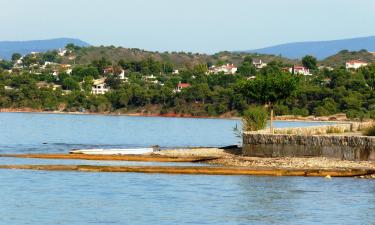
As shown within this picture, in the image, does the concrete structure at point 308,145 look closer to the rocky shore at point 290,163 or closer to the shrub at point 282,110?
the rocky shore at point 290,163

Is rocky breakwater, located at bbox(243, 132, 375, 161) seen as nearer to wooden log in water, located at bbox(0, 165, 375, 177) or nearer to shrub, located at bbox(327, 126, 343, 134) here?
wooden log in water, located at bbox(0, 165, 375, 177)

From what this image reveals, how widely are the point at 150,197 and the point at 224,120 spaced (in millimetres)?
108831

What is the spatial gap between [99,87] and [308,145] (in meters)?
132

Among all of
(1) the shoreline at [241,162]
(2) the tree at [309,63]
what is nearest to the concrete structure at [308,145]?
(1) the shoreline at [241,162]

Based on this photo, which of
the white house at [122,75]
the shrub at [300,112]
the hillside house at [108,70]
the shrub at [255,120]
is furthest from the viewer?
the hillside house at [108,70]

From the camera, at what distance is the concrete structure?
1576 inches

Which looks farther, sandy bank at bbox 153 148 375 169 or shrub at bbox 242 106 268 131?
shrub at bbox 242 106 268 131

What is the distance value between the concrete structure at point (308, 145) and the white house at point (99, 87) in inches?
4749

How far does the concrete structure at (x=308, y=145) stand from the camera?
40031 mm

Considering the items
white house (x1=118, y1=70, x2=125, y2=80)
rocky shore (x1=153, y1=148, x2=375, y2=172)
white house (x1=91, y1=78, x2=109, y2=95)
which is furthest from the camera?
white house (x1=118, y1=70, x2=125, y2=80)

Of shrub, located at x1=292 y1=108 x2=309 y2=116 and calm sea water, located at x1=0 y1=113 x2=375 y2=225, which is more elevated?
shrub, located at x1=292 y1=108 x2=309 y2=116

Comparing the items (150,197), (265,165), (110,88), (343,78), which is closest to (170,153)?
(265,165)

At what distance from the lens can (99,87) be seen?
6786 inches

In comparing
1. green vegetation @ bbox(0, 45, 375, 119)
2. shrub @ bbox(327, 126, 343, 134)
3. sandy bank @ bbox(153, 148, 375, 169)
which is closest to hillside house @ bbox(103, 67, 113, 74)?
green vegetation @ bbox(0, 45, 375, 119)
